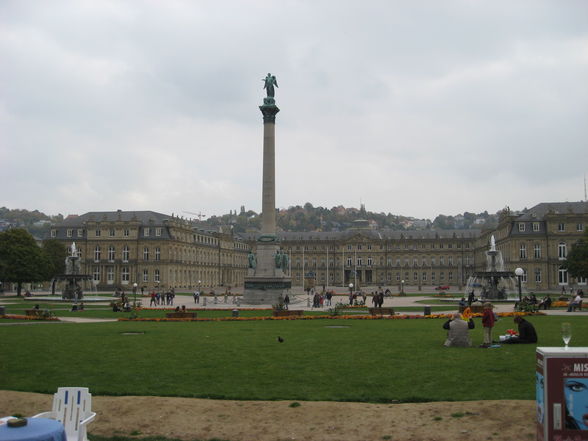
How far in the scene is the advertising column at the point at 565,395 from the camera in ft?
29.8

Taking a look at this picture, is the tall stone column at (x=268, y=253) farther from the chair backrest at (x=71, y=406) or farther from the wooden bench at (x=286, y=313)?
the chair backrest at (x=71, y=406)

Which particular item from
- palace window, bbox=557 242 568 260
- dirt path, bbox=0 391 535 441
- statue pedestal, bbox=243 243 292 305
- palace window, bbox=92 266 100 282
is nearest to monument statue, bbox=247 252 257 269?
statue pedestal, bbox=243 243 292 305

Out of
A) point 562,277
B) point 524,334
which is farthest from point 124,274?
point 524,334

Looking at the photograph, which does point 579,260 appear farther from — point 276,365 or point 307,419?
point 307,419

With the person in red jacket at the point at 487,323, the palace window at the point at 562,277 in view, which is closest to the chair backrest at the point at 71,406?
the person in red jacket at the point at 487,323

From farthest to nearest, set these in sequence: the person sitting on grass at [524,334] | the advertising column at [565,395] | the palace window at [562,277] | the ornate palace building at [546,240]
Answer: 1. the palace window at [562,277]
2. the ornate palace building at [546,240]
3. the person sitting on grass at [524,334]
4. the advertising column at [565,395]

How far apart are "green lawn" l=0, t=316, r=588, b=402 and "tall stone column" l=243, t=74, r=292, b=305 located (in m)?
31.4

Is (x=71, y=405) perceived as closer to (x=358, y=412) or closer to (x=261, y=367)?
(x=358, y=412)

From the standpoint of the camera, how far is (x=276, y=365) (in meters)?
19.0

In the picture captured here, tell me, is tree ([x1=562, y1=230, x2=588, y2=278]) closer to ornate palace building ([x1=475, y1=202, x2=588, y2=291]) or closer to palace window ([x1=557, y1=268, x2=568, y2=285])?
ornate palace building ([x1=475, y1=202, x2=588, y2=291])

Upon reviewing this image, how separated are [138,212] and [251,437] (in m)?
123

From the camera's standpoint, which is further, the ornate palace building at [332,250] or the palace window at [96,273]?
the palace window at [96,273]

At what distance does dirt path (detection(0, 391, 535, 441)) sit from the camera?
12023mm

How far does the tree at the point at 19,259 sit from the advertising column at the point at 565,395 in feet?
278
